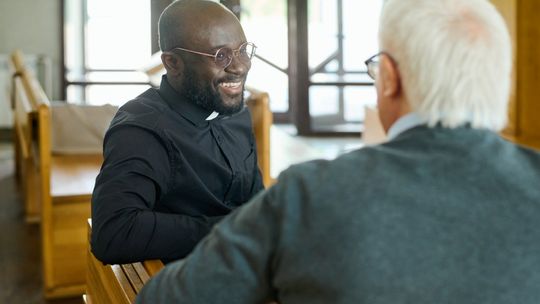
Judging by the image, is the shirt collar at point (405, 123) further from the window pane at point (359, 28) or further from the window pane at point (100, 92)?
the window pane at point (100, 92)

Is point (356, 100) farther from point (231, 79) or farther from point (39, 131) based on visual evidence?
point (231, 79)

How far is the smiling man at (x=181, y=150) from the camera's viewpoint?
1785 mm

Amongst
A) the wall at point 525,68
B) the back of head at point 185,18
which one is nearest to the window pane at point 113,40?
the wall at point 525,68

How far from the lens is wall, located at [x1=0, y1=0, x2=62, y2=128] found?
8078 millimetres

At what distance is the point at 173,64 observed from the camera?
2.05 metres

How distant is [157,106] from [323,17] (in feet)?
20.5

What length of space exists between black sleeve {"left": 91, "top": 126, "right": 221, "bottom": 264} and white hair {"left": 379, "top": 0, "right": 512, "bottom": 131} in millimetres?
811

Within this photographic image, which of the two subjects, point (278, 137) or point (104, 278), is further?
point (278, 137)

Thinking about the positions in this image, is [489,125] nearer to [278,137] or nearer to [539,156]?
[539,156]

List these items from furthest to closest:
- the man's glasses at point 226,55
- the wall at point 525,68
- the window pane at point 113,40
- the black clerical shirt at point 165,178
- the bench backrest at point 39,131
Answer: the window pane at point 113,40 < the bench backrest at point 39,131 < the wall at point 525,68 < the man's glasses at point 226,55 < the black clerical shirt at point 165,178

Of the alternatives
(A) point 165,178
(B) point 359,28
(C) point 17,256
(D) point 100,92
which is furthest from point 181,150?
(D) point 100,92

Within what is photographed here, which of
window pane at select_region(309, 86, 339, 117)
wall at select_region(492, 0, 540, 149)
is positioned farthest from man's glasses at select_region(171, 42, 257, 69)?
window pane at select_region(309, 86, 339, 117)

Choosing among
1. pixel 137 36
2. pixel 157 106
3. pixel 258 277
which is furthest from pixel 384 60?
pixel 137 36

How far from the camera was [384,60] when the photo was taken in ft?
3.76
